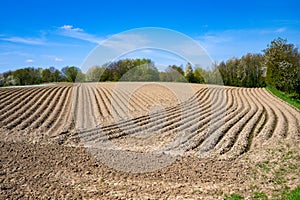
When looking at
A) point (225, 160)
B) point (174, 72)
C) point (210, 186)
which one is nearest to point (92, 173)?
point (210, 186)

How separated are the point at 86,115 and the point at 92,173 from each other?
28.5 ft

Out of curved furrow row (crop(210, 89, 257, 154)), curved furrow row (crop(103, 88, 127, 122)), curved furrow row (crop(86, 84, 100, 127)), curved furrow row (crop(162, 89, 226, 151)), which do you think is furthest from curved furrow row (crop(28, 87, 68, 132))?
curved furrow row (crop(210, 89, 257, 154))

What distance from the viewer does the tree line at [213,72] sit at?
13285 mm

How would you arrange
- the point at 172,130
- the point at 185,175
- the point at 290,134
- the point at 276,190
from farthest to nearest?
the point at 172,130, the point at 290,134, the point at 185,175, the point at 276,190

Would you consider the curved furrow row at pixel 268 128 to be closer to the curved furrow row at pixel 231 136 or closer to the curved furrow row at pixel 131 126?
the curved furrow row at pixel 231 136

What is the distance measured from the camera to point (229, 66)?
5538cm

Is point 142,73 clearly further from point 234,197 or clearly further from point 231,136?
point 234,197

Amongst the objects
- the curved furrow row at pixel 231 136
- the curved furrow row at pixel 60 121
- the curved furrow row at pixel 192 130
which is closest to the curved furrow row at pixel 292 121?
the curved furrow row at pixel 231 136

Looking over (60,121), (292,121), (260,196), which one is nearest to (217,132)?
(292,121)

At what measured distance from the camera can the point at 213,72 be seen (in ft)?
105

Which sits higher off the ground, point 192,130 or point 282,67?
point 282,67

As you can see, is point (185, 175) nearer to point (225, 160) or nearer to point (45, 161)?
point (225, 160)

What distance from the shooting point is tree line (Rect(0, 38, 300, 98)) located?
523 inches

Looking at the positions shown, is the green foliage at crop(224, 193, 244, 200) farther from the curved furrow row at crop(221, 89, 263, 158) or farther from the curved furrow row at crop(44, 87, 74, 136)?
the curved furrow row at crop(44, 87, 74, 136)
